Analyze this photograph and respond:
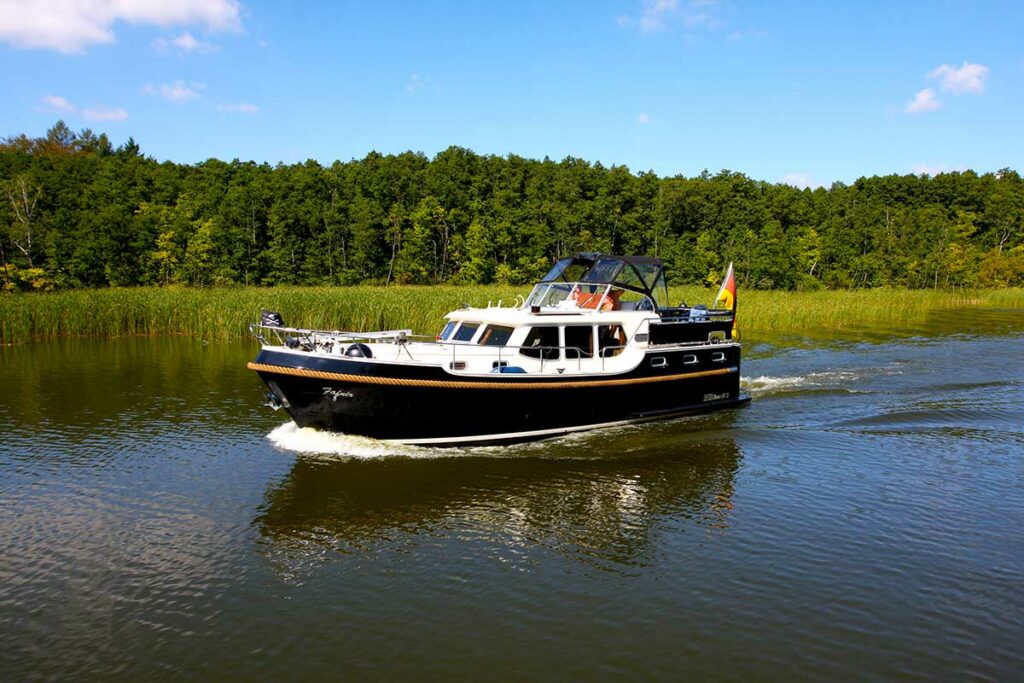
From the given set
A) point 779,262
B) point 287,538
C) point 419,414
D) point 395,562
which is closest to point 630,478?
point 419,414

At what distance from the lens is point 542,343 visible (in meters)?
15.1

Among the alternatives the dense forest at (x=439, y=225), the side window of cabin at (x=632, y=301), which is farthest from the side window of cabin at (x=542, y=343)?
the dense forest at (x=439, y=225)

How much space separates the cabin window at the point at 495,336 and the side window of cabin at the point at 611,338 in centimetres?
207

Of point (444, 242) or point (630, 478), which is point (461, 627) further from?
point (444, 242)

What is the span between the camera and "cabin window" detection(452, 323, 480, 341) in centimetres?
1541

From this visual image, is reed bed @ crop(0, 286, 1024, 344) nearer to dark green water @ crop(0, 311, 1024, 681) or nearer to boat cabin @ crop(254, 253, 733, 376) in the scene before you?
dark green water @ crop(0, 311, 1024, 681)

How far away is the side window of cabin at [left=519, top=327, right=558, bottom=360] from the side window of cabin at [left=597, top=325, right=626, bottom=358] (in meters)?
1.15

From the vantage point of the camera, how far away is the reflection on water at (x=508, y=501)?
1001cm

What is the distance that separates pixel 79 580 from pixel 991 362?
25.6 metres

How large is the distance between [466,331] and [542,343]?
5.42 ft

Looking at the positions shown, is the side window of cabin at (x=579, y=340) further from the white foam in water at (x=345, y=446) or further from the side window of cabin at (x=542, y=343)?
the white foam in water at (x=345, y=446)

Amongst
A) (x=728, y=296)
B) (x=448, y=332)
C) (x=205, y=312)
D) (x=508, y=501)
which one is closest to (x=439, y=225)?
(x=205, y=312)

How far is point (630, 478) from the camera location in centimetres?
1266

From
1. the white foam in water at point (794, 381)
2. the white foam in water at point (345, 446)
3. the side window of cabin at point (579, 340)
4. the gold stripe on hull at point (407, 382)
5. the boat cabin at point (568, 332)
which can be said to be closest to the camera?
the gold stripe on hull at point (407, 382)
